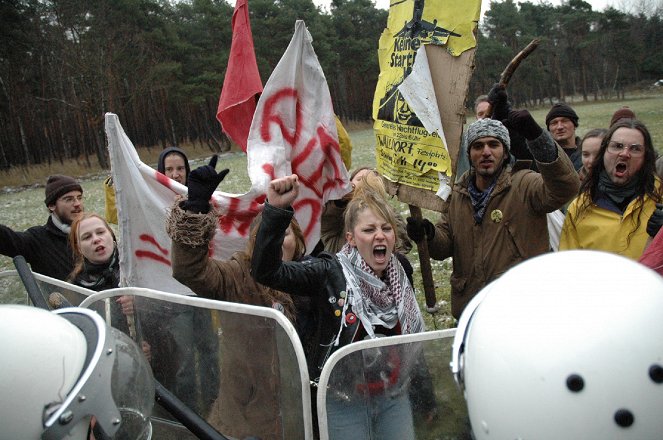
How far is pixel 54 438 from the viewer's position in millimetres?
1438

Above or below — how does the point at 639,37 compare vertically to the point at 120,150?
above

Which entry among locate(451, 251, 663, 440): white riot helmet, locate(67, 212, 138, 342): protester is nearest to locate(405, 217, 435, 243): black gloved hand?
locate(451, 251, 663, 440): white riot helmet

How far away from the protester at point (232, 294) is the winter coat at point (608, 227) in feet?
5.18

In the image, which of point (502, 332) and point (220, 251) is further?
point (220, 251)

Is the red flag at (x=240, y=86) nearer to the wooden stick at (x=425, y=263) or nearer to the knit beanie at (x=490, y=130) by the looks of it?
the wooden stick at (x=425, y=263)

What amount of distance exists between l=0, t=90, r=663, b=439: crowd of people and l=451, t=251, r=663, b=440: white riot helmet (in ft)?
1.13

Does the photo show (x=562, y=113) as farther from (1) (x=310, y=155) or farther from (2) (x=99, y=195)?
(2) (x=99, y=195)

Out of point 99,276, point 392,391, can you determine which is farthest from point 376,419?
point 99,276

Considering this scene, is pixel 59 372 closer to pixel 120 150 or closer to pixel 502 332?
pixel 502 332

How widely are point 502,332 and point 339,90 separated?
61501mm

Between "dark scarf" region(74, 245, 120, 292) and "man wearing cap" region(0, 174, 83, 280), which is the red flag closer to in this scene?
"dark scarf" region(74, 245, 120, 292)

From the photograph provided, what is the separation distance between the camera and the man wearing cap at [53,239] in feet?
13.0

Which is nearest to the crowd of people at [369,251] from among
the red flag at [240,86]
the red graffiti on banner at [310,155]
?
the red graffiti on banner at [310,155]

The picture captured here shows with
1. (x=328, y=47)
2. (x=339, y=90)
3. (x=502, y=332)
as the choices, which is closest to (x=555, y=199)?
(x=502, y=332)
